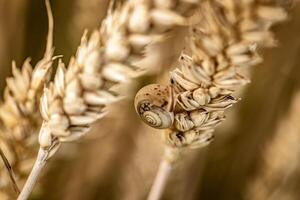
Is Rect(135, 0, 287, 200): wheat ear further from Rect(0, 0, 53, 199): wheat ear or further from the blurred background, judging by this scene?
the blurred background

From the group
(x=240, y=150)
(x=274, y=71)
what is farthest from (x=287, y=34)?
(x=240, y=150)

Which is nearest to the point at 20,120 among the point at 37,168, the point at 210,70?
the point at 37,168

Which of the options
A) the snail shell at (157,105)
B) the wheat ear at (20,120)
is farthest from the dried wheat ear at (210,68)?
the wheat ear at (20,120)

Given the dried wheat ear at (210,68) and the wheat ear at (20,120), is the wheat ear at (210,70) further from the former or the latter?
the wheat ear at (20,120)

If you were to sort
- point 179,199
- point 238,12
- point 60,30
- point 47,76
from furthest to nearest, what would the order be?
1. point 60,30
2. point 179,199
3. point 47,76
4. point 238,12

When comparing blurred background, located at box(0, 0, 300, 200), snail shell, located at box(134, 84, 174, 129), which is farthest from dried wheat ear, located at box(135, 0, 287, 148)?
blurred background, located at box(0, 0, 300, 200)

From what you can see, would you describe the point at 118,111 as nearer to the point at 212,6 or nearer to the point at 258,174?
the point at 258,174
